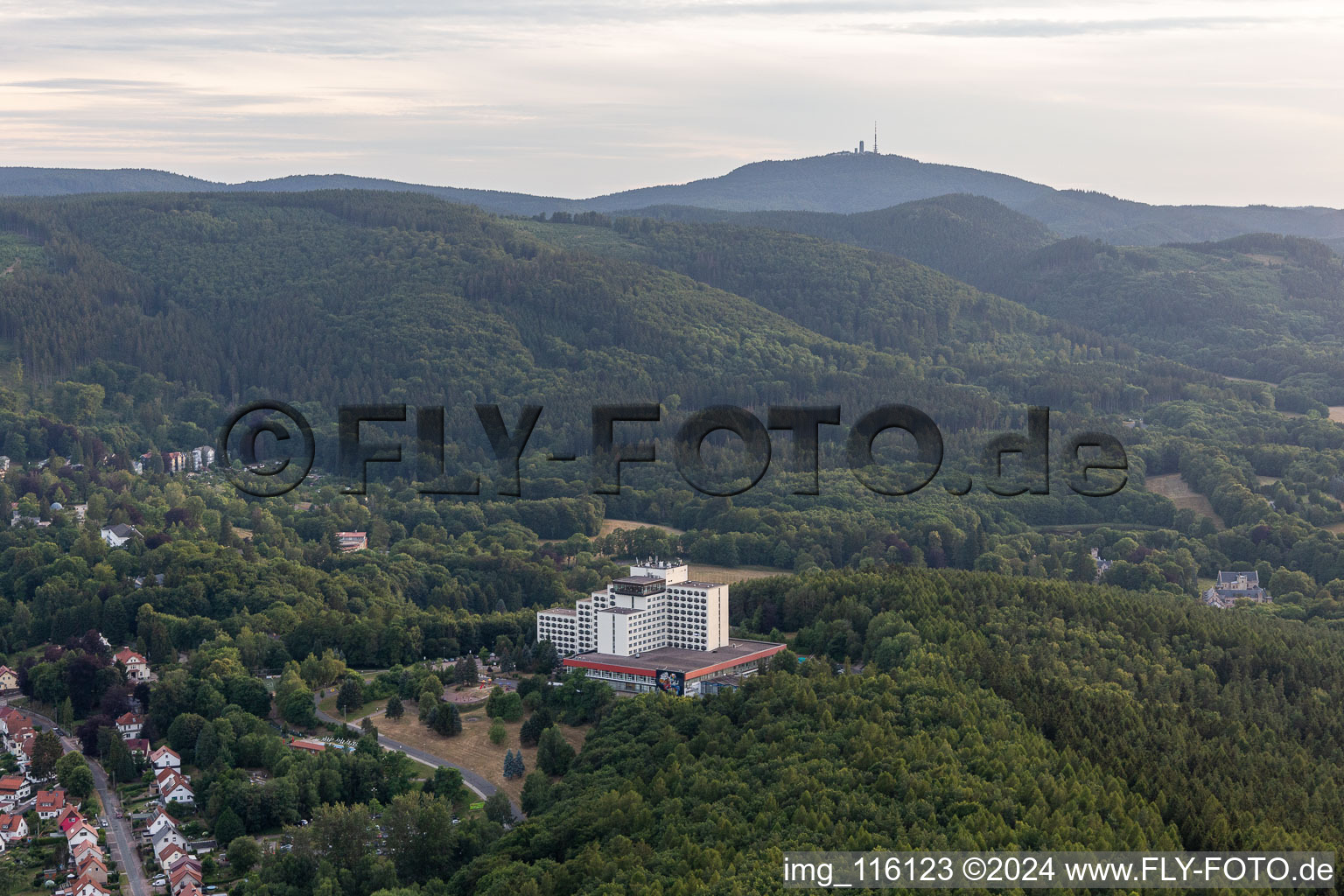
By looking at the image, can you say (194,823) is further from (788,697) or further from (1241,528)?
(1241,528)

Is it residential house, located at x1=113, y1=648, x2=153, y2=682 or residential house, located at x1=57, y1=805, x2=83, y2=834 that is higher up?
residential house, located at x1=113, y1=648, x2=153, y2=682

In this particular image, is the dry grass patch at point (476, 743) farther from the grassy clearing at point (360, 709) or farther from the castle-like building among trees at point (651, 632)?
the castle-like building among trees at point (651, 632)

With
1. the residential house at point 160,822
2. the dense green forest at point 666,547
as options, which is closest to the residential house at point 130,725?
the dense green forest at point 666,547

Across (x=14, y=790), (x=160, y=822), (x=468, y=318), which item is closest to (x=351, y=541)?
(x=14, y=790)

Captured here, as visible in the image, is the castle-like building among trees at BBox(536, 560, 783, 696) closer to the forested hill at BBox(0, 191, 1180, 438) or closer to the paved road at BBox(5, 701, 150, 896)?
the paved road at BBox(5, 701, 150, 896)

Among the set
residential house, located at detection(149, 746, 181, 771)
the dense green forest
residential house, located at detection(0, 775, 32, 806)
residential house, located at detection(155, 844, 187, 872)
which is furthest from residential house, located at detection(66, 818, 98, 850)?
residential house, located at detection(149, 746, 181, 771)

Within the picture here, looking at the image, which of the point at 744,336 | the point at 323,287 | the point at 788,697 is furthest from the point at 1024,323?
the point at 788,697
